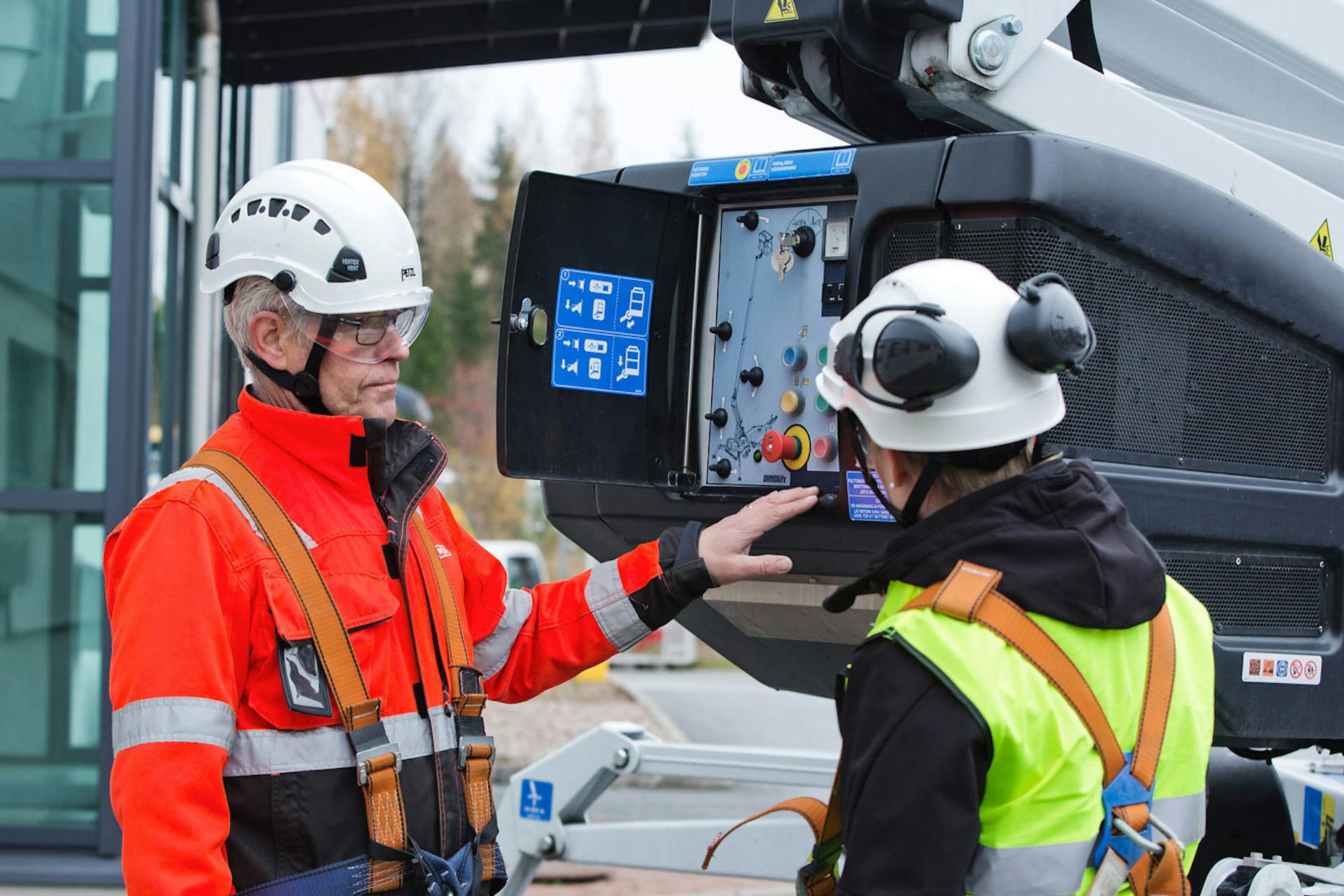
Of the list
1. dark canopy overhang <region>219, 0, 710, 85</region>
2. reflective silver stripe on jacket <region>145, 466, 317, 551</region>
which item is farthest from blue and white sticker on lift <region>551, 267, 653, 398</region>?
dark canopy overhang <region>219, 0, 710, 85</region>

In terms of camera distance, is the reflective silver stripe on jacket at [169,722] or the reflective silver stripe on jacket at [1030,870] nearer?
the reflective silver stripe on jacket at [1030,870]

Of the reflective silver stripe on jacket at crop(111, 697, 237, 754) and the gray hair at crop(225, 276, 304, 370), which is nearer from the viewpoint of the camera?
the reflective silver stripe on jacket at crop(111, 697, 237, 754)

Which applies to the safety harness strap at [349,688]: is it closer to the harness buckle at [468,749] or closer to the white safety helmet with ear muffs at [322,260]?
the harness buckle at [468,749]

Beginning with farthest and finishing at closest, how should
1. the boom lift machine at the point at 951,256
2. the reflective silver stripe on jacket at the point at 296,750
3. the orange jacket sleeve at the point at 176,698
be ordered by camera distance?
the boom lift machine at the point at 951,256
the reflective silver stripe on jacket at the point at 296,750
the orange jacket sleeve at the point at 176,698

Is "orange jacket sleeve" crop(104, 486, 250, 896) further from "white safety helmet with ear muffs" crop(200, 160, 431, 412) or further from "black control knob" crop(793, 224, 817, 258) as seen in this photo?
"black control knob" crop(793, 224, 817, 258)

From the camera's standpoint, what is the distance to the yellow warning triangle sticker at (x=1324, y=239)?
3.23 meters

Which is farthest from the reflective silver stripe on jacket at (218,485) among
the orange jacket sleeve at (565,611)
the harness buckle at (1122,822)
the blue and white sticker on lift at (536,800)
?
the blue and white sticker on lift at (536,800)

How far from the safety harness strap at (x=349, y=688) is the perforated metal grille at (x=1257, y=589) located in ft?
4.93

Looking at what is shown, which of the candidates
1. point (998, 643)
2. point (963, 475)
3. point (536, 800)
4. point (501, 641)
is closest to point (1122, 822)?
point (998, 643)

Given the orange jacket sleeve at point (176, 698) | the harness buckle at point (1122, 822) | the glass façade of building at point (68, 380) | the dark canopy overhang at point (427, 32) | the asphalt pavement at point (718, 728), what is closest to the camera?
the harness buckle at point (1122, 822)

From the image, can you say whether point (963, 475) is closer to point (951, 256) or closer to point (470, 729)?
point (951, 256)

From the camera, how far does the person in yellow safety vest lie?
5.66 feet

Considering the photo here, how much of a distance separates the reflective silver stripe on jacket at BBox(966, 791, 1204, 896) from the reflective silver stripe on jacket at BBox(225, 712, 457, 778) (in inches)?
40.2

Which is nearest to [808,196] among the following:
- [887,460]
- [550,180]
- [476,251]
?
[550,180]
